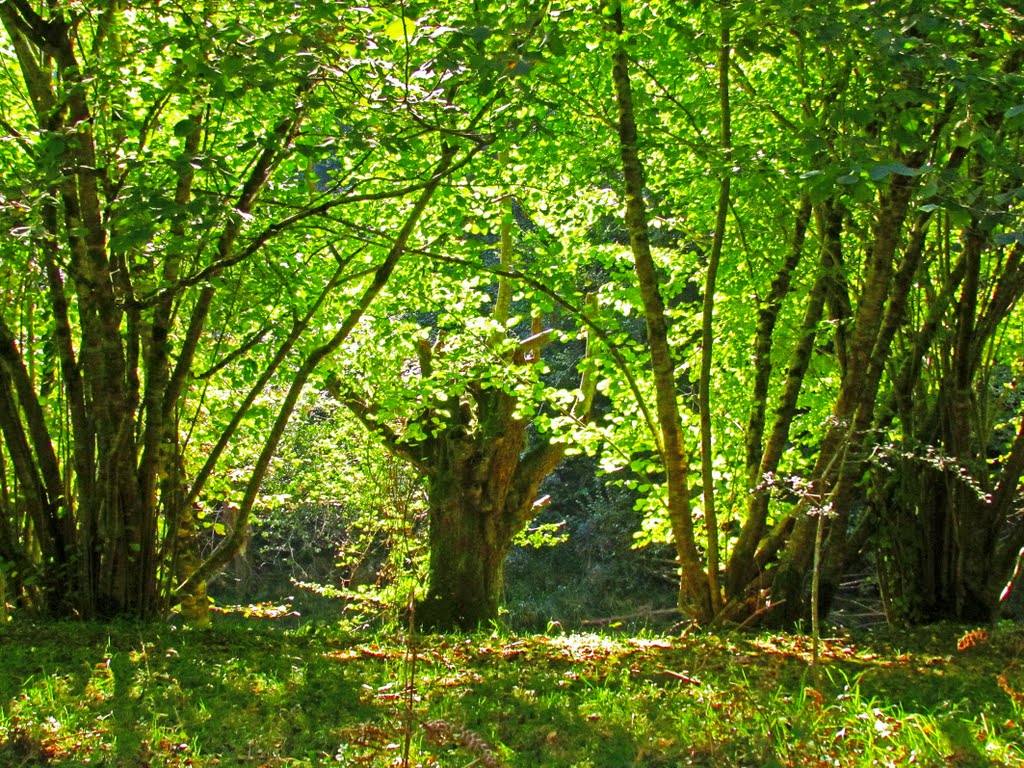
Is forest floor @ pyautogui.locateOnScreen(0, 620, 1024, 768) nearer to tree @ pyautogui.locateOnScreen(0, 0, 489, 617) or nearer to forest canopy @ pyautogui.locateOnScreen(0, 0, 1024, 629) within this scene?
forest canopy @ pyautogui.locateOnScreen(0, 0, 1024, 629)

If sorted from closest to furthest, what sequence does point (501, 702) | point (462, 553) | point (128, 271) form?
1. point (501, 702)
2. point (128, 271)
3. point (462, 553)

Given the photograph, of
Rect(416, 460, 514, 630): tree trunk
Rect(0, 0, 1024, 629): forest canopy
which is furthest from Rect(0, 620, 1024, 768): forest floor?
Rect(416, 460, 514, 630): tree trunk

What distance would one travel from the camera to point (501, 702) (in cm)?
355

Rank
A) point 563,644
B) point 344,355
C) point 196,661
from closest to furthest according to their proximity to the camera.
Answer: point 196,661, point 563,644, point 344,355

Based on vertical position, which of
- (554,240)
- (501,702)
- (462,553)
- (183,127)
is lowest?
(501,702)

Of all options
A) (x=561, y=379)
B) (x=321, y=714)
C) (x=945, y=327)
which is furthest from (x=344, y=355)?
(x=561, y=379)

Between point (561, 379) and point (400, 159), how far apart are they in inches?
611

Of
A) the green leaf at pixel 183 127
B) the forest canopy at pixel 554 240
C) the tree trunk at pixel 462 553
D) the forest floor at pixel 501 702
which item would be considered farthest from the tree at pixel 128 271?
the tree trunk at pixel 462 553

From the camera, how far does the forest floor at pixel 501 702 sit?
279 centimetres

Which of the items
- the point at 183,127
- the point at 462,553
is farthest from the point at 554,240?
the point at 183,127

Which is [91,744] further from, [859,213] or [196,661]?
[859,213]

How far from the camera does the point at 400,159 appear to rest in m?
5.88

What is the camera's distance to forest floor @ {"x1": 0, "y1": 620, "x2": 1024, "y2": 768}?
2.79m

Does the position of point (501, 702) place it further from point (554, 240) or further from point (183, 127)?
point (554, 240)
